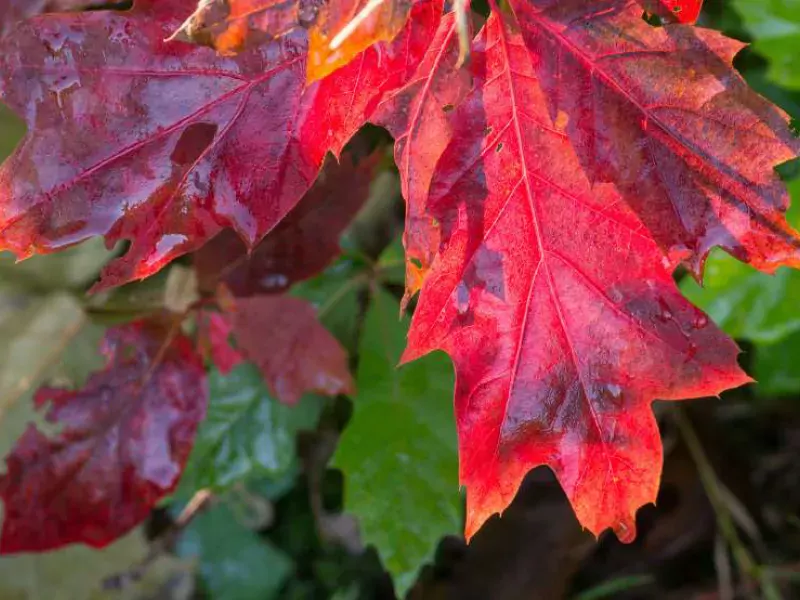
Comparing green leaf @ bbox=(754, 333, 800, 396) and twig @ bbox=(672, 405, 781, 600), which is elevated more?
green leaf @ bbox=(754, 333, 800, 396)

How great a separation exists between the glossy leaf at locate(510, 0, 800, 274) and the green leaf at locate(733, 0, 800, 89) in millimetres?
411

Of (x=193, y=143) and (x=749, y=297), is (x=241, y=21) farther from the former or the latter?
(x=749, y=297)

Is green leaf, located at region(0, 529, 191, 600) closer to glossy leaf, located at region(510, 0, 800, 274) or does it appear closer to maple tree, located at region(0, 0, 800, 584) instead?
maple tree, located at region(0, 0, 800, 584)

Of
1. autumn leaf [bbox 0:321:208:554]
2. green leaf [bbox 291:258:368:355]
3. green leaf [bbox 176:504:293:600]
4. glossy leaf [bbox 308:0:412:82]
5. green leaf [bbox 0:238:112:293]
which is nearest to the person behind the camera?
glossy leaf [bbox 308:0:412:82]

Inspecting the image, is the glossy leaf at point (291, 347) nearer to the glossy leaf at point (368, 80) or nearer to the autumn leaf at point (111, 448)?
the autumn leaf at point (111, 448)

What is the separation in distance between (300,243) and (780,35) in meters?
0.61

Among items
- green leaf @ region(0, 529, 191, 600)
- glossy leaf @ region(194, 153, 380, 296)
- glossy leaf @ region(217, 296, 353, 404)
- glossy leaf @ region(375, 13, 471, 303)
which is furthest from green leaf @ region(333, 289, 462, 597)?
green leaf @ region(0, 529, 191, 600)

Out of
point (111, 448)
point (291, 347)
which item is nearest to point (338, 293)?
point (291, 347)

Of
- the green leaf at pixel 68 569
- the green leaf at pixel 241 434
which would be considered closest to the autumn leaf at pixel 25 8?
the green leaf at pixel 241 434

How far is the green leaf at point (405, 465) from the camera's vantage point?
0.94 m

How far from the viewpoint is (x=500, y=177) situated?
23.2 inches

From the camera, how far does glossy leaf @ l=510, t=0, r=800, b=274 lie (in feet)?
1.78

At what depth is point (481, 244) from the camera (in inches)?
23.1

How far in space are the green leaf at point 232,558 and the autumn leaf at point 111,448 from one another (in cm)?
64
